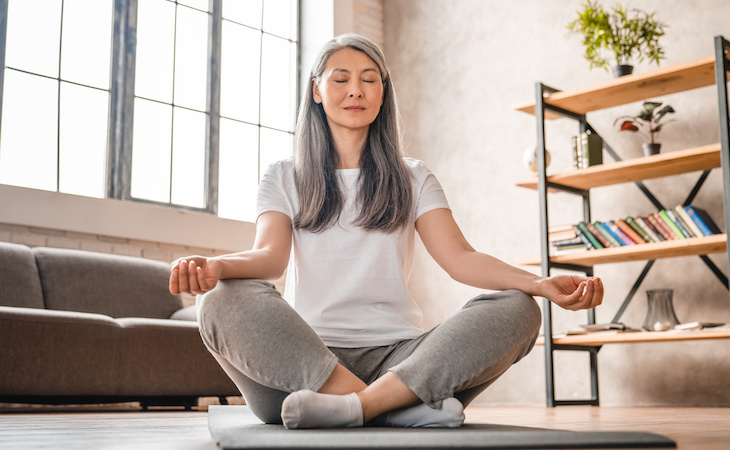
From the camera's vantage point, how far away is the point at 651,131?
3660mm

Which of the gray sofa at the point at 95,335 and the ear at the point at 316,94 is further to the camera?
the gray sofa at the point at 95,335

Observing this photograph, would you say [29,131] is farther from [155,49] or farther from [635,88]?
[635,88]

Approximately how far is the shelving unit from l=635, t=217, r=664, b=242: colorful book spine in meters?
0.06

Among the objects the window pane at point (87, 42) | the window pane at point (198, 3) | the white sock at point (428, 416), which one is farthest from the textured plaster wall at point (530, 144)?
the white sock at point (428, 416)

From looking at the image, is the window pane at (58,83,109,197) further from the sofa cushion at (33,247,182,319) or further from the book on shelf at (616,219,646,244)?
the book on shelf at (616,219,646,244)

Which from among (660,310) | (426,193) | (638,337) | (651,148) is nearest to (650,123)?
(651,148)

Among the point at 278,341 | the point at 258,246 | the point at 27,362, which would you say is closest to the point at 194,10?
the point at 27,362

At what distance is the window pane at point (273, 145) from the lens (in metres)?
4.93

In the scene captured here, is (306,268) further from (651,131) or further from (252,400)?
(651,131)

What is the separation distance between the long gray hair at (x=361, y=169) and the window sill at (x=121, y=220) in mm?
2203

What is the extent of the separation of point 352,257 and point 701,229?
2.23 metres

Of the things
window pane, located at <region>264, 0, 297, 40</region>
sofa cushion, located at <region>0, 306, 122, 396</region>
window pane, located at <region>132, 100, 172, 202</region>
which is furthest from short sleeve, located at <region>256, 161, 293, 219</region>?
window pane, located at <region>264, 0, 297, 40</region>

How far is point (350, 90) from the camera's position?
1749mm

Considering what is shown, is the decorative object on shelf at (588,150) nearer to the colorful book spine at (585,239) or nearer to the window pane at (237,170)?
the colorful book spine at (585,239)
